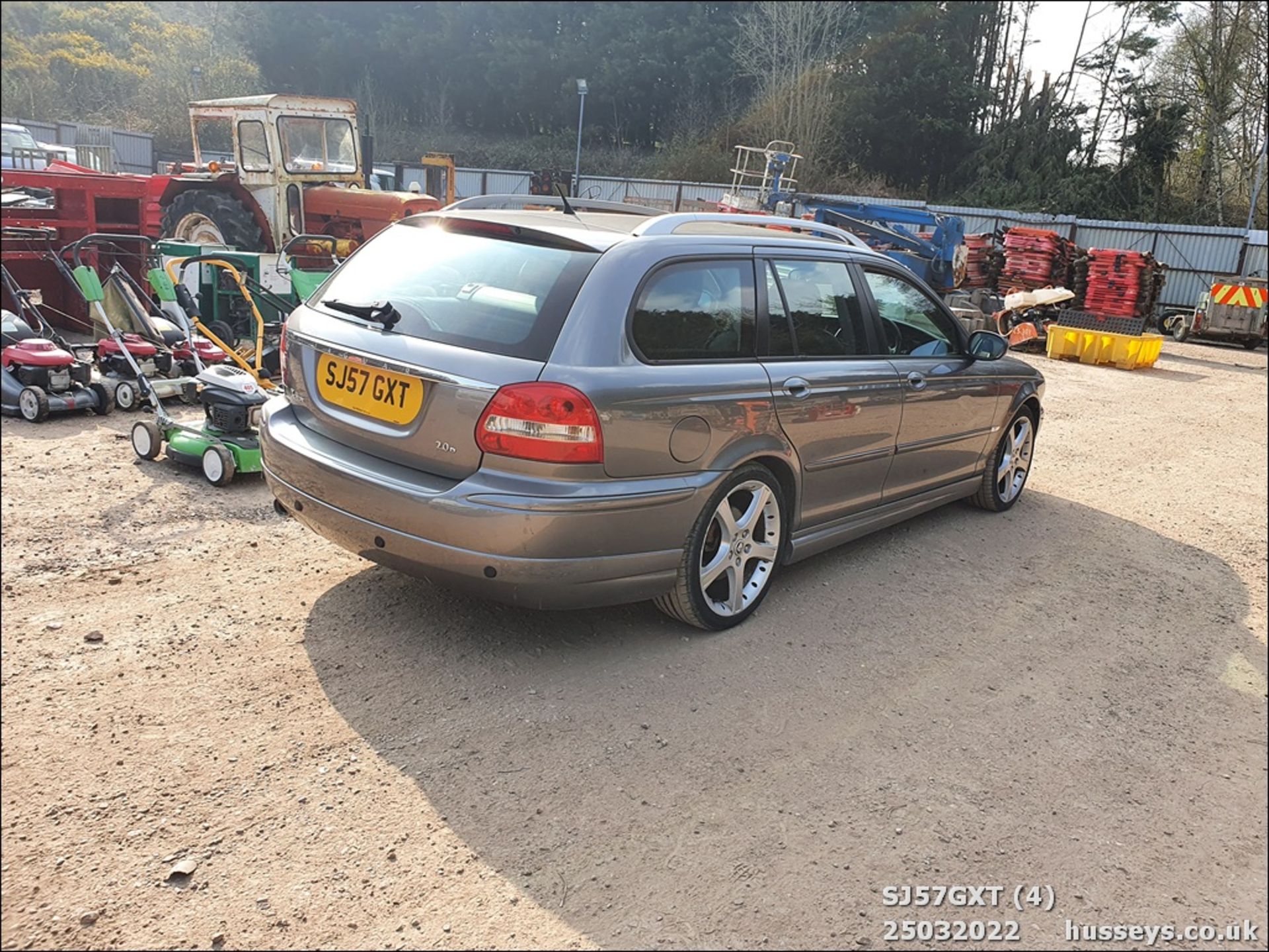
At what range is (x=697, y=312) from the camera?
3.90 meters

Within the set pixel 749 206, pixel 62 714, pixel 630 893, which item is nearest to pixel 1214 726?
pixel 630 893

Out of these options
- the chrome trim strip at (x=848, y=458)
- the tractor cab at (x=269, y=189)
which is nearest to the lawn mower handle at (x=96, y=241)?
the tractor cab at (x=269, y=189)

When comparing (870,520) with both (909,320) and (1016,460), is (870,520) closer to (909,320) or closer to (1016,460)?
(909,320)

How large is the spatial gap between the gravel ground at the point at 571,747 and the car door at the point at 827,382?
55 cm

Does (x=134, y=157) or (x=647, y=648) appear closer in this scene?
(x=647, y=648)

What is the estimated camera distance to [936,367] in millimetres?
5227

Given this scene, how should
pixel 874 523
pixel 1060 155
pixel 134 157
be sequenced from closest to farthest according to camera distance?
pixel 874 523 < pixel 134 157 < pixel 1060 155

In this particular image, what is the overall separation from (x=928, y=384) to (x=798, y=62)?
30326 mm

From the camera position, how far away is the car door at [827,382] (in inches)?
166

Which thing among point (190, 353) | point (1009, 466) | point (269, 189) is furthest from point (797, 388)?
point (269, 189)

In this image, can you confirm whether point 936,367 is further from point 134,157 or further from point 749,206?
point 134,157


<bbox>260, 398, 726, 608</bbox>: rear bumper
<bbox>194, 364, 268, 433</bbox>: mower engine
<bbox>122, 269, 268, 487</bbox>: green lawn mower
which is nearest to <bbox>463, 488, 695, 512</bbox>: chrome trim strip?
<bbox>260, 398, 726, 608</bbox>: rear bumper

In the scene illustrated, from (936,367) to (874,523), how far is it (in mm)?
963

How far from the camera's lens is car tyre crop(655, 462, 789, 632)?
3852 millimetres
